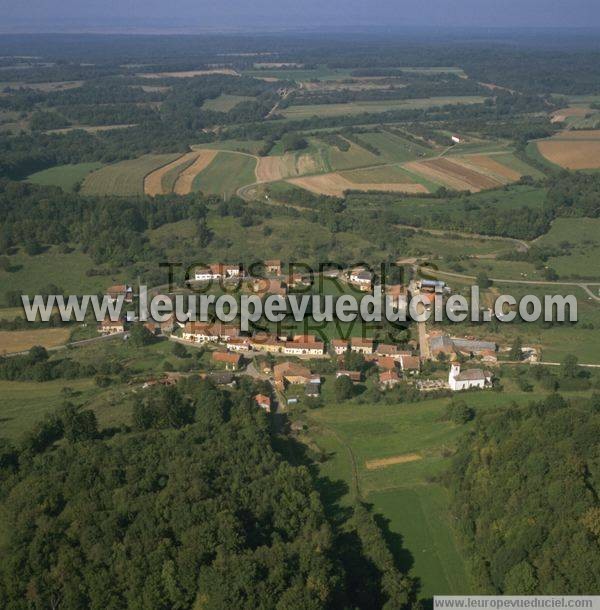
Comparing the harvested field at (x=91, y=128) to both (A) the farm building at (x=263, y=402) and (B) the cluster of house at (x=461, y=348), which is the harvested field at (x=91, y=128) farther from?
(A) the farm building at (x=263, y=402)

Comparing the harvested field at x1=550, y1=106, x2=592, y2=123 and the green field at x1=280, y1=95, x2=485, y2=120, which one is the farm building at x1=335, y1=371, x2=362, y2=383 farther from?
the harvested field at x1=550, y1=106, x2=592, y2=123

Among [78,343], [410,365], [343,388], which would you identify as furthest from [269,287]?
[343,388]

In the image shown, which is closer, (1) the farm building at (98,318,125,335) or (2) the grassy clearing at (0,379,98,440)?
(2) the grassy clearing at (0,379,98,440)

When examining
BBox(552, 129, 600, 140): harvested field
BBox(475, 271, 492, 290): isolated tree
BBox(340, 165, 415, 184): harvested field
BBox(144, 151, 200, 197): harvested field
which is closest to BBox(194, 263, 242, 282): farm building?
BBox(475, 271, 492, 290): isolated tree

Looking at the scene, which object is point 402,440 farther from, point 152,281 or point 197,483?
point 152,281

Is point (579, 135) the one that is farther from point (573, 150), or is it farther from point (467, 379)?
point (467, 379)
